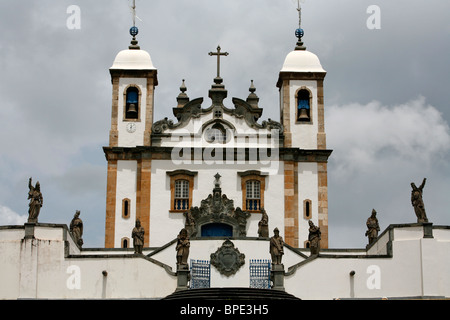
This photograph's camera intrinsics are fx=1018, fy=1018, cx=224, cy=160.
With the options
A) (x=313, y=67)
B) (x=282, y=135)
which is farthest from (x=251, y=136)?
(x=313, y=67)

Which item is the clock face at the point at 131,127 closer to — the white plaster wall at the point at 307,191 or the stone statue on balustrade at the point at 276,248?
the white plaster wall at the point at 307,191

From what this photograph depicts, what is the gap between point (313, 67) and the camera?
47.8 meters

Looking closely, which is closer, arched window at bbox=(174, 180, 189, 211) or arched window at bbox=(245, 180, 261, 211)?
arched window at bbox=(174, 180, 189, 211)

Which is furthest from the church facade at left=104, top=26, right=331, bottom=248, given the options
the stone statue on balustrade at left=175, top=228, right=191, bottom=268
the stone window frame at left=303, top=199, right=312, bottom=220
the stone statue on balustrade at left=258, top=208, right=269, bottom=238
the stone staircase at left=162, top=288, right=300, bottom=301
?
the stone staircase at left=162, top=288, right=300, bottom=301

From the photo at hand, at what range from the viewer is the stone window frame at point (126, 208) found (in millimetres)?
44688

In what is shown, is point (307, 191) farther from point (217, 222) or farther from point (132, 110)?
point (132, 110)

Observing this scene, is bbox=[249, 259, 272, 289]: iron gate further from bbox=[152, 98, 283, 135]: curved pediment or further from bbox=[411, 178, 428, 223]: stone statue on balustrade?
bbox=[152, 98, 283, 135]: curved pediment

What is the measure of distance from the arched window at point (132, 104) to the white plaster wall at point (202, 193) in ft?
9.39

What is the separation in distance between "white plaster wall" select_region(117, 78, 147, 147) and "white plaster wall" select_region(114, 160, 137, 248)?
1.04 meters

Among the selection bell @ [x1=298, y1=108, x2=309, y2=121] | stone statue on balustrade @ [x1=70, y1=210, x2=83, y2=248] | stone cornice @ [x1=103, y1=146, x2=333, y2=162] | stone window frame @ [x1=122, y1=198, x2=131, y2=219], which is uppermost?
bell @ [x1=298, y1=108, x2=309, y2=121]

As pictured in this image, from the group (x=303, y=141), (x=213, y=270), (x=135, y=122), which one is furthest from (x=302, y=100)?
(x=213, y=270)

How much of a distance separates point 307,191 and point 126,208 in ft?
26.5

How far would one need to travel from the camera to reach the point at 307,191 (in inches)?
1788

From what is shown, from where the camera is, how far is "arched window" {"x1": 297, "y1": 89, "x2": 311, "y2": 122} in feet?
154
